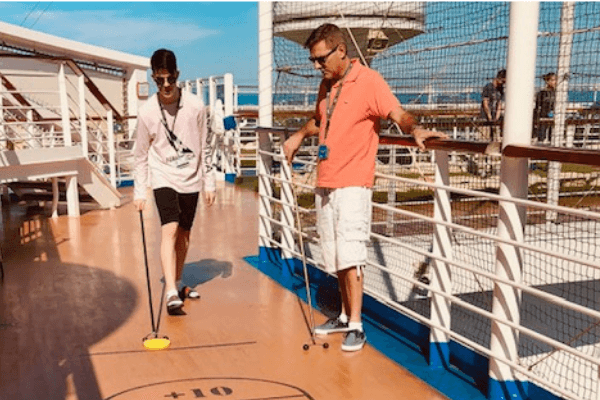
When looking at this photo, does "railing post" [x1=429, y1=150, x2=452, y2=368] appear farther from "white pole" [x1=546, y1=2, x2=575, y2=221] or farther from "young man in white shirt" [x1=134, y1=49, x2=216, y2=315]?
"white pole" [x1=546, y1=2, x2=575, y2=221]

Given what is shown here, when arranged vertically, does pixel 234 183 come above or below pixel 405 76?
below

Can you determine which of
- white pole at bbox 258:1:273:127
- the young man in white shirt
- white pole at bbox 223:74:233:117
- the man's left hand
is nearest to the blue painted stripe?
the man's left hand

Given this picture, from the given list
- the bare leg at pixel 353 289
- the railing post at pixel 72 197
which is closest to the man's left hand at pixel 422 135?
the bare leg at pixel 353 289

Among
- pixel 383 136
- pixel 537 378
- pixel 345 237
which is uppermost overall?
pixel 383 136

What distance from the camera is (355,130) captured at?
3.07 meters

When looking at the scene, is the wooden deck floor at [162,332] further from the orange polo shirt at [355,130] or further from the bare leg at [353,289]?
the orange polo shirt at [355,130]

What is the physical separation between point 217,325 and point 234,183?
7.34 m

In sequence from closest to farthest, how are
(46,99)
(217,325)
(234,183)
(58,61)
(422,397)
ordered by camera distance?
(422,397), (217,325), (58,61), (234,183), (46,99)

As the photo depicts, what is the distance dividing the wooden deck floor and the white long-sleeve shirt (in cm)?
79

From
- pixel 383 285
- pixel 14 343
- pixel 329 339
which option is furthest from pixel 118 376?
pixel 383 285

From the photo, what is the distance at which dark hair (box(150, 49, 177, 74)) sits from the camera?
355 centimetres

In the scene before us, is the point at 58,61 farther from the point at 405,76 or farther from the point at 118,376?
the point at 118,376

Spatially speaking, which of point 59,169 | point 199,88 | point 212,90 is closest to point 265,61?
point 59,169

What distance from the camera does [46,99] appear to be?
18766 mm
